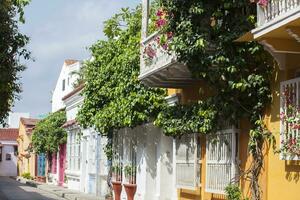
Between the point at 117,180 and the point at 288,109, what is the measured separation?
1275 cm

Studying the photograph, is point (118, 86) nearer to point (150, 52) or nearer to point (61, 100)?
point (150, 52)

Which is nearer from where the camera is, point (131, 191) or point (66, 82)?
point (131, 191)

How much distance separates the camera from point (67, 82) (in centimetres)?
4522

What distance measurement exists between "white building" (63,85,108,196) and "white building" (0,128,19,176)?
3154 centimetres

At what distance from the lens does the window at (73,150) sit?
107ft

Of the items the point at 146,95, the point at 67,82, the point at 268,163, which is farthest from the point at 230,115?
the point at 67,82

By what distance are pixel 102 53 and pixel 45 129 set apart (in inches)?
759

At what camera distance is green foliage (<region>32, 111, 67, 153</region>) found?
3881 cm

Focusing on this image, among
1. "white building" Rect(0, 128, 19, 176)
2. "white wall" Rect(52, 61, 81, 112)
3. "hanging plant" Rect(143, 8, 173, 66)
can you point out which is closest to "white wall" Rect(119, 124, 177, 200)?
"hanging plant" Rect(143, 8, 173, 66)

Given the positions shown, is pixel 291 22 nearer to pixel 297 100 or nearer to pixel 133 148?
pixel 297 100

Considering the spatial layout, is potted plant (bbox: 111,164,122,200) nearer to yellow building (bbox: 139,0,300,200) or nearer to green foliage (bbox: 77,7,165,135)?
green foliage (bbox: 77,7,165,135)

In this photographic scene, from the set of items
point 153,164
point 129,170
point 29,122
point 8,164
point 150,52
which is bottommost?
point 8,164

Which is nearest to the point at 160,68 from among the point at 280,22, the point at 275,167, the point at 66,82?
the point at 275,167

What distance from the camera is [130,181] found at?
21.4 meters
